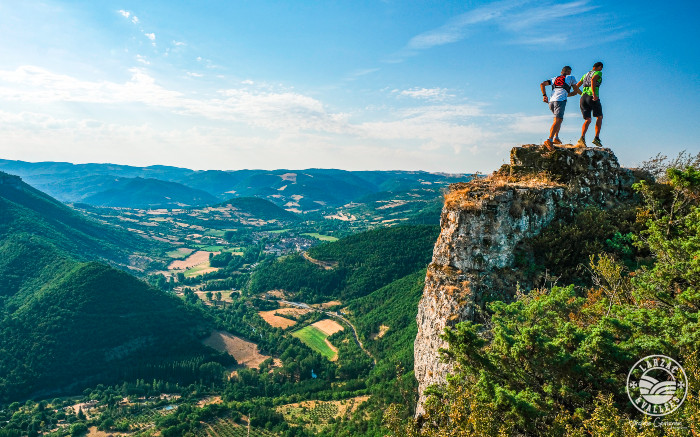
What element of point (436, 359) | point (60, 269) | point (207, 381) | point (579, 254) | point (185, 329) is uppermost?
point (579, 254)

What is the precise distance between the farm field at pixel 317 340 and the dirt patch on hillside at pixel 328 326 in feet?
3.89

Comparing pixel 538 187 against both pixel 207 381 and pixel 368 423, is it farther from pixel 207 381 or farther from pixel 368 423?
pixel 207 381

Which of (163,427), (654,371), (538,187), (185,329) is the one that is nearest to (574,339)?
(654,371)

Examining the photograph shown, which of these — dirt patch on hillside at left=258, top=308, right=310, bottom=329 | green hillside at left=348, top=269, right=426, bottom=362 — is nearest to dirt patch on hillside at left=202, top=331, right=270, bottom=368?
dirt patch on hillside at left=258, top=308, right=310, bottom=329

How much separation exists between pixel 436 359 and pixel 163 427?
83611mm

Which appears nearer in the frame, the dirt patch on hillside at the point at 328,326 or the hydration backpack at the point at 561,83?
the hydration backpack at the point at 561,83

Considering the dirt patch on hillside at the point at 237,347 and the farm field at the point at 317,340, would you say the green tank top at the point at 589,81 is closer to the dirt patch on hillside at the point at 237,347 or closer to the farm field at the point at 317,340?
the farm field at the point at 317,340

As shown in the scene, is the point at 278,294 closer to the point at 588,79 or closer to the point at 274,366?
the point at 274,366

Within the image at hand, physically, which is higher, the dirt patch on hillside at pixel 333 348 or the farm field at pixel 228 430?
the dirt patch on hillside at pixel 333 348

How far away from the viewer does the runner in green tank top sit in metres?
22.2

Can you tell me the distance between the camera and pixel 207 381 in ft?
347

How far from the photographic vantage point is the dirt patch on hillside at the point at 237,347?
389 feet
